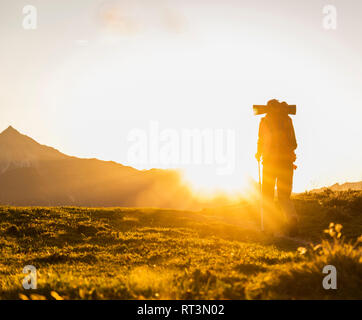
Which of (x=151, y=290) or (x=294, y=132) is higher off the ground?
(x=294, y=132)

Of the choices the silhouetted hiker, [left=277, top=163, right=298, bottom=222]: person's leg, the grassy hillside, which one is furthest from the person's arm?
the grassy hillside

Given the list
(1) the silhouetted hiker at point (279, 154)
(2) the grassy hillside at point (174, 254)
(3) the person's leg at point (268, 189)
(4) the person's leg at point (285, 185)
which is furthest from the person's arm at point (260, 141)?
(2) the grassy hillside at point (174, 254)

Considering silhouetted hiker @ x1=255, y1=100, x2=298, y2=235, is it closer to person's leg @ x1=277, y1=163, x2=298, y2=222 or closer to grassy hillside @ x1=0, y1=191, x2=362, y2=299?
person's leg @ x1=277, y1=163, x2=298, y2=222

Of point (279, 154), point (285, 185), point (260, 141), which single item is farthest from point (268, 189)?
point (260, 141)

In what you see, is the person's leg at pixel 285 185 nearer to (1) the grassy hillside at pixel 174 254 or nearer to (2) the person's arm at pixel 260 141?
(2) the person's arm at pixel 260 141

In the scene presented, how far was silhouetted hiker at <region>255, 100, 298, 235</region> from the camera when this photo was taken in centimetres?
1355

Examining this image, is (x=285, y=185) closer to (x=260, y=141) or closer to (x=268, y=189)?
(x=268, y=189)

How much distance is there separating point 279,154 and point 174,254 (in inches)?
240
